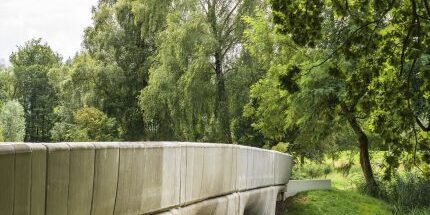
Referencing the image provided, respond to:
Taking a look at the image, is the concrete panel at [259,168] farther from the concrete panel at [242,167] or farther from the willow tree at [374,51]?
the willow tree at [374,51]

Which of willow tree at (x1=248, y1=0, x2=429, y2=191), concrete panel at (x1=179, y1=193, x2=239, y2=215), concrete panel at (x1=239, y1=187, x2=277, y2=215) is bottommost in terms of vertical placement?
concrete panel at (x1=239, y1=187, x2=277, y2=215)

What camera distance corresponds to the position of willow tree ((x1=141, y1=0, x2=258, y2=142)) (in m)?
29.2

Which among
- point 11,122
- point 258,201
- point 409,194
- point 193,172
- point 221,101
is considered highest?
point 221,101

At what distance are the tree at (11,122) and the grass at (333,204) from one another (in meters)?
50.3

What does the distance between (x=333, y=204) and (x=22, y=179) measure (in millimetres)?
15239

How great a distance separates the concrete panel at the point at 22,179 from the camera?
12.3ft

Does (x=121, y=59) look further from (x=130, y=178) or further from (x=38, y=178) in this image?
(x=38, y=178)

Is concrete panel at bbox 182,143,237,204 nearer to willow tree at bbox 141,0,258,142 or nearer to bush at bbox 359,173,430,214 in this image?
bush at bbox 359,173,430,214

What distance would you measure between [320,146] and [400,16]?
791 inches

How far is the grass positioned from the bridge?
269 inches

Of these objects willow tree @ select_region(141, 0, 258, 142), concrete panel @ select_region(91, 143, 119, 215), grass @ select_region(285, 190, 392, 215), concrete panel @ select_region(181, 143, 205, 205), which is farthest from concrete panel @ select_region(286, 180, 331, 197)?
concrete panel @ select_region(91, 143, 119, 215)

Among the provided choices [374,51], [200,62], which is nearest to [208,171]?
[374,51]

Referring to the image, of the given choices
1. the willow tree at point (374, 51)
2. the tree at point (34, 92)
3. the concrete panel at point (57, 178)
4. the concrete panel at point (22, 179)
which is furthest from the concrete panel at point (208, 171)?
the tree at point (34, 92)

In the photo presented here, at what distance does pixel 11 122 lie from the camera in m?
64.9
